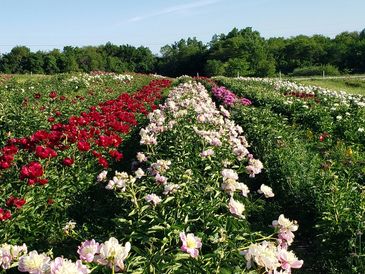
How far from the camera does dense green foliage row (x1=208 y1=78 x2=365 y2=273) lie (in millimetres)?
4125

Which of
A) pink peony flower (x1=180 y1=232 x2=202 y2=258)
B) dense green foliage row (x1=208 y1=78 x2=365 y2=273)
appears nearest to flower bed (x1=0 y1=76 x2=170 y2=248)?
pink peony flower (x1=180 y1=232 x2=202 y2=258)

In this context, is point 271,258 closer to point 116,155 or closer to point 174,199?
point 174,199

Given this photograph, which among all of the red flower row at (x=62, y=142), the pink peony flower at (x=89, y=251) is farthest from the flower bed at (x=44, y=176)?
the pink peony flower at (x=89, y=251)

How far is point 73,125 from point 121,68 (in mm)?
76183

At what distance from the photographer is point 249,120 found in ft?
30.9

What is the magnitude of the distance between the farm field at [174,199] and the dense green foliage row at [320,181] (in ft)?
0.06

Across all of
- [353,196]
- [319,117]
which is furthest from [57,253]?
[319,117]

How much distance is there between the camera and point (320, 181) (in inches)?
207

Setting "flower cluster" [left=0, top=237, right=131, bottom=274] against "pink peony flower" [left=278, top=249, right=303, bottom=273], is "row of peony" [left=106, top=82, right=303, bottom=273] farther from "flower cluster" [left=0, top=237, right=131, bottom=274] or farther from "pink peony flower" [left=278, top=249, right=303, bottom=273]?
"flower cluster" [left=0, top=237, right=131, bottom=274]

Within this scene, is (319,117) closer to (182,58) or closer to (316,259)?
(316,259)

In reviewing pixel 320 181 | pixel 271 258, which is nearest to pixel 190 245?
pixel 271 258

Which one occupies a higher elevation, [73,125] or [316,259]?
[73,125]

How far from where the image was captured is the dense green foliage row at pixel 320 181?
13.5ft

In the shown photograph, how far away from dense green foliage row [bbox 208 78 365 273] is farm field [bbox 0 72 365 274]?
0.02 metres
